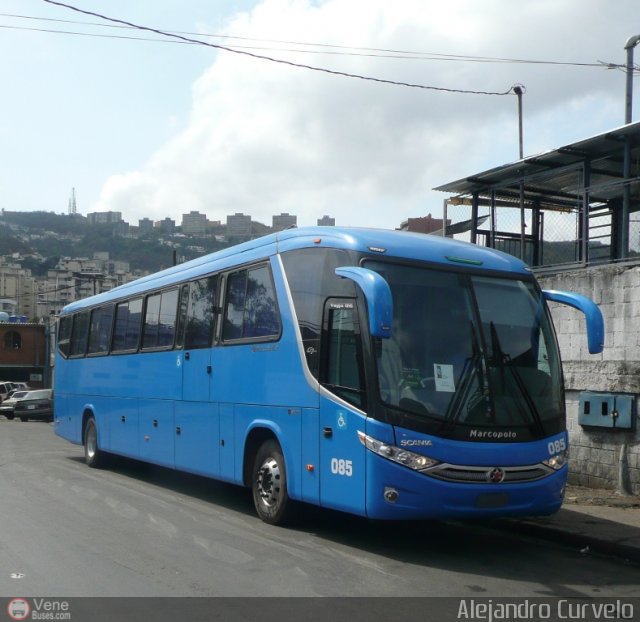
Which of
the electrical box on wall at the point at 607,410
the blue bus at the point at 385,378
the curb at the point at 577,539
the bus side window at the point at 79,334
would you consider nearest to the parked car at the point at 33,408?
the bus side window at the point at 79,334

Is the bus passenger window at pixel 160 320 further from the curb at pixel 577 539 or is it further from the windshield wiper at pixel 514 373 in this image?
the windshield wiper at pixel 514 373

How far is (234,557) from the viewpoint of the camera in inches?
321

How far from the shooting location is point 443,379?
328 inches

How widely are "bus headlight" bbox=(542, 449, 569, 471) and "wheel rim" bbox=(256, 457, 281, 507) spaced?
296cm

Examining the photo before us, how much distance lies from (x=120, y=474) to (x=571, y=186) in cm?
1052

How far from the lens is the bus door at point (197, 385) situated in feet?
38.2

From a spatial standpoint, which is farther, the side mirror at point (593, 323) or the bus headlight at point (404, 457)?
the side mirror at point (593, 323)

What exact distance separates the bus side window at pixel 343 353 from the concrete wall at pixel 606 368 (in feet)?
Result: 16.6

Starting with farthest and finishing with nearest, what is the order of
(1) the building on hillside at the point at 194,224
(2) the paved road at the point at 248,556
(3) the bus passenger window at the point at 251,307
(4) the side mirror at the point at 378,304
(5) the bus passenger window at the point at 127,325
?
(1) the building on hillside at the point at 194,224 < (5) the bus passenger window at the point at 127,325 < (3) the bus passenger window at the point at 251,307 < (4) the side mirror at the point at 378,304 < (2) the paved road at the point at 248,556

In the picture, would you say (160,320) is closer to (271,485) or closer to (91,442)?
(91,442)

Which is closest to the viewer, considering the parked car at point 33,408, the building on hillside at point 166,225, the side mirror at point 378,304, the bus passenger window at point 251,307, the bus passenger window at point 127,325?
the side mirror at point 378,304

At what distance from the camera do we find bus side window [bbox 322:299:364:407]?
8.45 meters

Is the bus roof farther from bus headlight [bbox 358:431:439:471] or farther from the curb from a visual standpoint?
the curb

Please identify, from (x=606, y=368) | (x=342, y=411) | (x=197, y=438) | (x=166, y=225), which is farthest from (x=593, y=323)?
(x=166, y=225)
